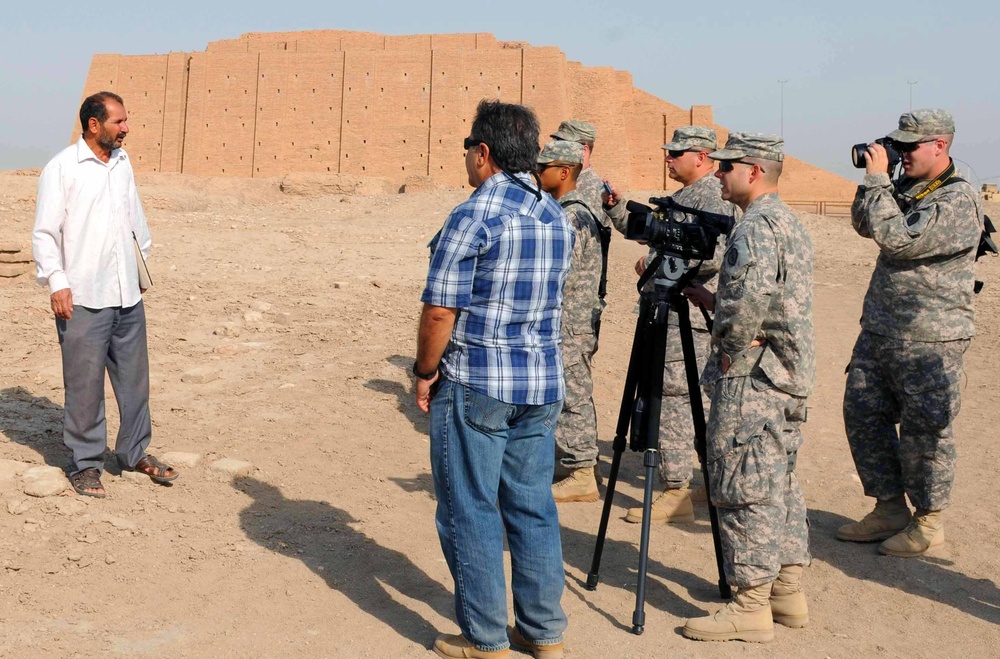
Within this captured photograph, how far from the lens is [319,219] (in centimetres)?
1906

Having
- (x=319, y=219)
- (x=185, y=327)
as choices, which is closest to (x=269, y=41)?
(x=319, y=219)

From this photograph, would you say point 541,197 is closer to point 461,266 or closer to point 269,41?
point 461,266

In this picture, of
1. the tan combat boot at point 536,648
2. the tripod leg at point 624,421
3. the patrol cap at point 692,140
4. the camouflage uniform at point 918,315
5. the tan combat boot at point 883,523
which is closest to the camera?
the tan combat boot at point 536,648

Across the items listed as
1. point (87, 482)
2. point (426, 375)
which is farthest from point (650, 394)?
point (87, 482)

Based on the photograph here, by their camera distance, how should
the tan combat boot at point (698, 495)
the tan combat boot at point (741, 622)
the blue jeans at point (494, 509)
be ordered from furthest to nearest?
the tan combat boot at point (698, 495)
the tan combat boot at point (741, 622)
the blue jeans at point (494, 509)

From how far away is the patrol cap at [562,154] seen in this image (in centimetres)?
459

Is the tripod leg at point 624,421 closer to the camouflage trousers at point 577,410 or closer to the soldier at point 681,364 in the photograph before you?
the soldier at point 681,364

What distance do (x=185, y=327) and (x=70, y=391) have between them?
3599mm

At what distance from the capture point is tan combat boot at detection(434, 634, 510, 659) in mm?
3090

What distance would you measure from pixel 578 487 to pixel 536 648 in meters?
1.81

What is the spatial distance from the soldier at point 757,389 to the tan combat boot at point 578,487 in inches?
60.3

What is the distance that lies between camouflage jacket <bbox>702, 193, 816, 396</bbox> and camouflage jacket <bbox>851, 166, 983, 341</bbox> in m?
0.70

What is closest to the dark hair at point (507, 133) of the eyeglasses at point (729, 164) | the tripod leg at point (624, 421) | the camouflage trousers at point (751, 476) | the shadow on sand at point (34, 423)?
the eyeglasses at point (729, 164)

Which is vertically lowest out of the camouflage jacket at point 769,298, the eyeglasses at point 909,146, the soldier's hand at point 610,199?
the camouflage jacket at point 769,298
